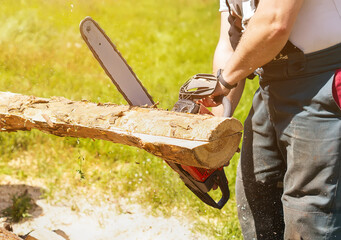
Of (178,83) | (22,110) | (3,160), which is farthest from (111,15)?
(22,110)

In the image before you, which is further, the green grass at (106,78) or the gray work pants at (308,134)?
the green grass at (106,78)

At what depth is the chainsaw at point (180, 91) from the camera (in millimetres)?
1896

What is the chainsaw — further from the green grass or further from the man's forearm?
the green grass

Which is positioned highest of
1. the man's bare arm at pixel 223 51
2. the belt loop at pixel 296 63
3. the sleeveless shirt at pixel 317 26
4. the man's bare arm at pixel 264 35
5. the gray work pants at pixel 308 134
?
Answer: the man's bare arm at pixel 223 51

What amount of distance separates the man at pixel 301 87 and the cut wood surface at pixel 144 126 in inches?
9.6

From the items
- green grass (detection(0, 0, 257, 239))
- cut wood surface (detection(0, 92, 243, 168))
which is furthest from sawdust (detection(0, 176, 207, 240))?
cut wood surface (detection(0, 92, 243, 168))

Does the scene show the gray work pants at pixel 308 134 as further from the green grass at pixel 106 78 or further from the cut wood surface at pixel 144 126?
the green grass at pixel 106 78

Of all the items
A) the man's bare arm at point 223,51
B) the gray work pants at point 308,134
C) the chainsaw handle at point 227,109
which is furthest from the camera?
the man's bare arm at point 223,51

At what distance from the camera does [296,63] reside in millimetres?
1772

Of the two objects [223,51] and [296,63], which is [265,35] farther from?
[223,51]

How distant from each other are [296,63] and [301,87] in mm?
101

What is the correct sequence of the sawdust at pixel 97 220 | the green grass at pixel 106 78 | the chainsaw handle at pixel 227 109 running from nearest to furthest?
the chainsaw handle at pixel 227 109 < the sawdust at pixel 97 220 < the green grass at pixel 106 78

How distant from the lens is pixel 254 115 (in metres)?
2.21

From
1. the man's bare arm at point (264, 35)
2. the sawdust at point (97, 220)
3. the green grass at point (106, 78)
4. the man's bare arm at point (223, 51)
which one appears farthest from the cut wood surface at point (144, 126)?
the sawdust at point (97, 220)
